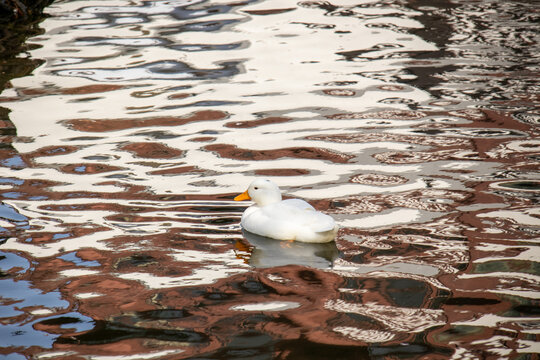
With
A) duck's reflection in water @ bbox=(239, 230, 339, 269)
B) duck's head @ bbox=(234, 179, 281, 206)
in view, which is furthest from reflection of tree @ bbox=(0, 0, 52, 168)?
duck's reflection in water @ bbox=(239, 230, 339, 269)

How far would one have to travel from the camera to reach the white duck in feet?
20.4

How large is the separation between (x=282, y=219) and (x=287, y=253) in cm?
28

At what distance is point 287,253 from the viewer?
6.29 metres

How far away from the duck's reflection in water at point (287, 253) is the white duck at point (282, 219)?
0.19 feet

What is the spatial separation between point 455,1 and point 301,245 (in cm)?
1183

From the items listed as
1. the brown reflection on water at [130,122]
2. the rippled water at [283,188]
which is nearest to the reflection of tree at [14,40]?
the rippled water at [283,188]

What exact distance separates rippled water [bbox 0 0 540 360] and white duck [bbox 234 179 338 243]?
11 centimetres

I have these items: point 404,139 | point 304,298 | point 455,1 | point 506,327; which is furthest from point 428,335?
point 455,1

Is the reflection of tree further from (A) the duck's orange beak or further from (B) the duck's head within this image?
(B) the duck's head

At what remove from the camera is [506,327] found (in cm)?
496

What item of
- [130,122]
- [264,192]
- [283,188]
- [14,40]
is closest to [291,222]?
[264,192]

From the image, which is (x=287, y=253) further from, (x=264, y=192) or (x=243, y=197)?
(x=243, y=197)

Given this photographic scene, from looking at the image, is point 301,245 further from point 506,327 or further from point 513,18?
point 513,18

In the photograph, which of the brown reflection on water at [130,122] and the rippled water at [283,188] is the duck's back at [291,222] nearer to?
the rippled water at [283,188]
